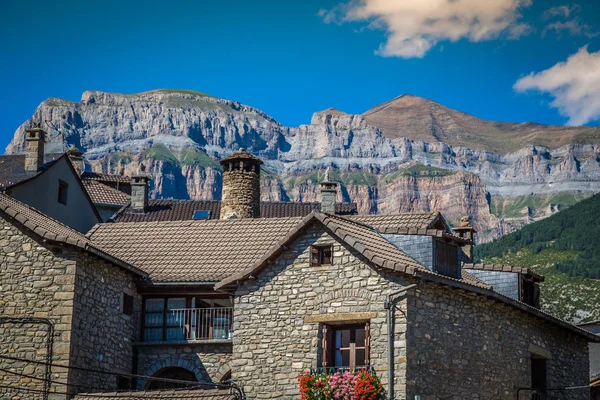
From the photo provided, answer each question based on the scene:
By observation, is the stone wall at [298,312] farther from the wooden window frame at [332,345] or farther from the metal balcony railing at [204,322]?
the metal balcony railing at [204,322]

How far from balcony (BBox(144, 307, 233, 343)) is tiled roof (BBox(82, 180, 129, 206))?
91.0ft

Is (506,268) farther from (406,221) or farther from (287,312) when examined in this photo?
(287,312)

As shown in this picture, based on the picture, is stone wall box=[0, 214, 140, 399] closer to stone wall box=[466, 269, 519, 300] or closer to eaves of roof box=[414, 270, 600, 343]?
eaves of roof box=[414, 270, 600, 343]

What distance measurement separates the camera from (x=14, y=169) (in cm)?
4844

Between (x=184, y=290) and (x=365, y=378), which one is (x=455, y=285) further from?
(x=184, y=290)

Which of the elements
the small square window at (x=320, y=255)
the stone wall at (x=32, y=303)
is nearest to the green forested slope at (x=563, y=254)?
the small square window at (x=320, y=255)

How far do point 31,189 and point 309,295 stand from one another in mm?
19171

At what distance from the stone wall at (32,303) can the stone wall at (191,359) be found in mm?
4831

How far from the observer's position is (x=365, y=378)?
30109mm

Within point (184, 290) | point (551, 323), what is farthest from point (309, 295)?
point (551, 323)

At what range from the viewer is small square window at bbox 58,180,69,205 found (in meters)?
48.6

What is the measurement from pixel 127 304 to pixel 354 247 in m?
9.36

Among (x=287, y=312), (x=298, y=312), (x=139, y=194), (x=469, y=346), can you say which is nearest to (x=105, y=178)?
(x=139, y=194)

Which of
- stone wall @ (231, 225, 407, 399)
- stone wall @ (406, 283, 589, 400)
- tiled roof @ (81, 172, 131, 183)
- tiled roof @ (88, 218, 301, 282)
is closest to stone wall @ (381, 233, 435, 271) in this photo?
stone wall @ (406, 283, 589, 400)
